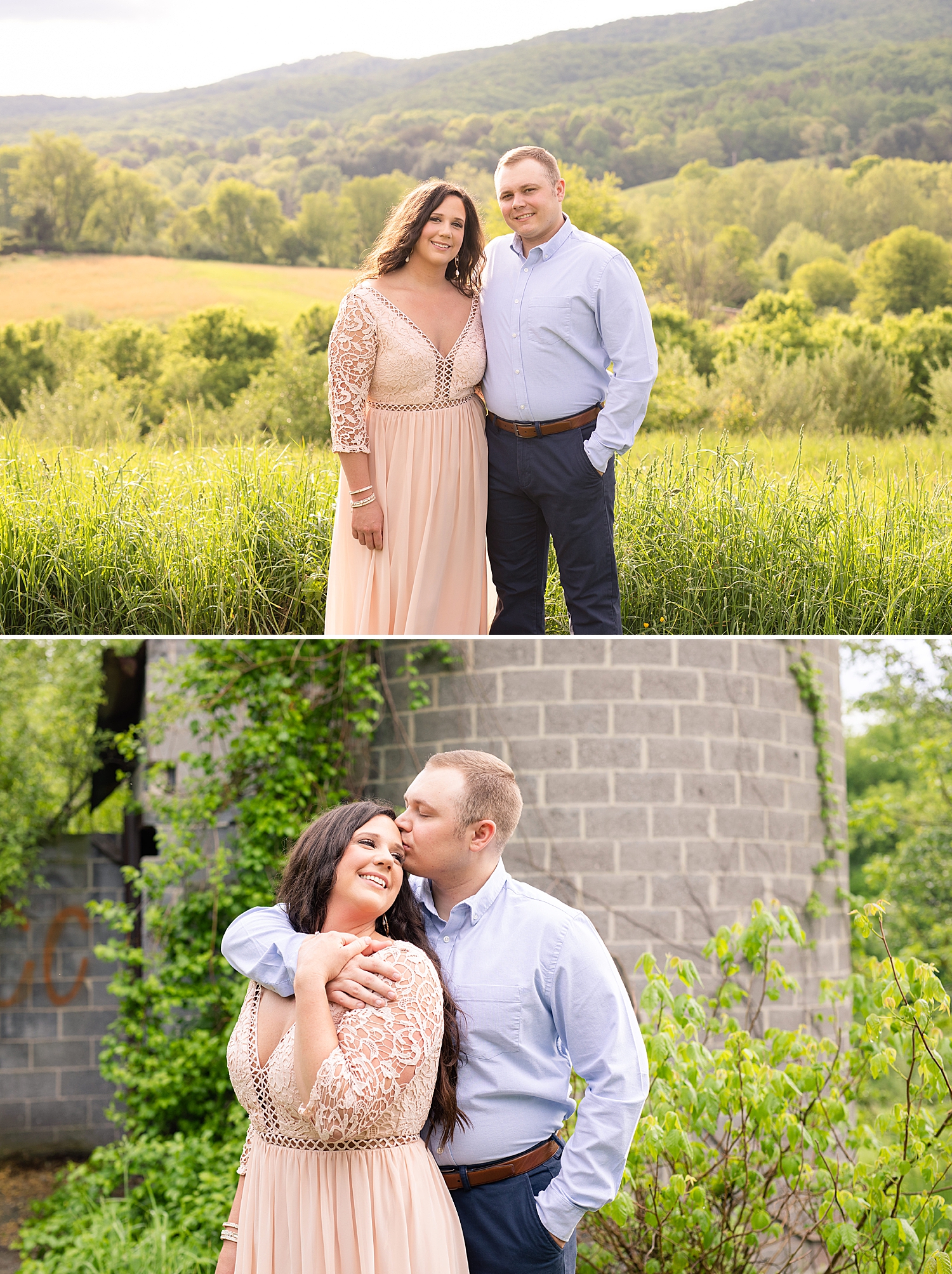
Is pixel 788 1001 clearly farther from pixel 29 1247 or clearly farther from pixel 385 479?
pixel 29 1247

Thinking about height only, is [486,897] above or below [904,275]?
below

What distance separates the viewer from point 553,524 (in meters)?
3.91

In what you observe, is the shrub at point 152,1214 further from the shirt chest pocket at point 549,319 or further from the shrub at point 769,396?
the shrub at point 769,396

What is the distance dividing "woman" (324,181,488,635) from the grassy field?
132 centimetres

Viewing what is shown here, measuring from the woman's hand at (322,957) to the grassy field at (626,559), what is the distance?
3.22 metres

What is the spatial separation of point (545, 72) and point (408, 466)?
22508mm

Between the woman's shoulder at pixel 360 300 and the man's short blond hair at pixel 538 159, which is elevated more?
the man's short blond hair at pixel 538 159

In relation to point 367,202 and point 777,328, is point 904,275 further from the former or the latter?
point 367,202

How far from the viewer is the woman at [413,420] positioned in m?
3.70

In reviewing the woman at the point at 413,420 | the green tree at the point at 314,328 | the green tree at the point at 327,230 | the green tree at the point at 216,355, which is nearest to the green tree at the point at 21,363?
the green tree at the point at 216,355

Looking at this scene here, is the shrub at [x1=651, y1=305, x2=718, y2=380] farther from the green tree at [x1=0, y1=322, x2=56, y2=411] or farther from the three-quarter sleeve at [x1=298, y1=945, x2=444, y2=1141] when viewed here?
the three-quarter sleeve at [x1=298, y1=945, x2=444, y2=1141]

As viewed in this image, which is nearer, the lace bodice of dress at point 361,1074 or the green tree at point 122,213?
the lace bodice of dress at point 361,1074

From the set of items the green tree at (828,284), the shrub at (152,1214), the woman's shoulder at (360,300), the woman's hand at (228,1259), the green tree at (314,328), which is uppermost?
the green tree at (828,284)

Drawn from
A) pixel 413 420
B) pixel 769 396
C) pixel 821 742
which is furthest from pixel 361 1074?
pixel 769 396
